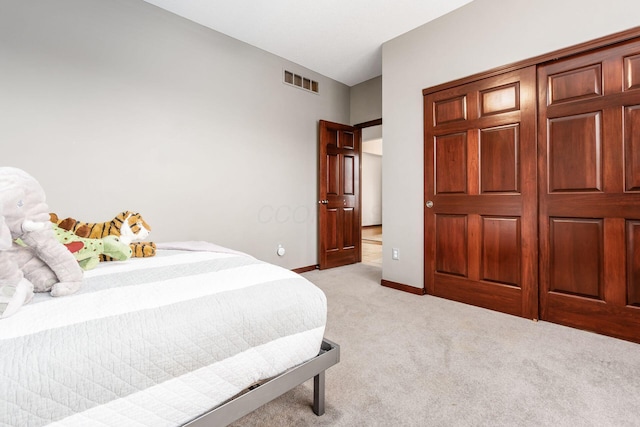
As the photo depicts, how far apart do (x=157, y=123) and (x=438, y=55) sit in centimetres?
275

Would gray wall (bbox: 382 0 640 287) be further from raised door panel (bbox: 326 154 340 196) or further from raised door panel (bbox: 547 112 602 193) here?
raised door panel (bbox: 326 154 340 196)

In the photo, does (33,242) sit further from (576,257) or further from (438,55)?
(438,55)

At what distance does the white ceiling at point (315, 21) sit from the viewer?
2637mm

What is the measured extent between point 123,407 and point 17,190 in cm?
78

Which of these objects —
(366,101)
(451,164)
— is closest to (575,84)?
(451,164)

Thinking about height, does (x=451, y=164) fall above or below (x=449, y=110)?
below

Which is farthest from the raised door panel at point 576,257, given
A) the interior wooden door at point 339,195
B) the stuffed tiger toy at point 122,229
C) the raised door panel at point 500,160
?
the stuffed tiger toy at point 122,229

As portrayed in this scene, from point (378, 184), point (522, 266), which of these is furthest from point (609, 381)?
point (378, 184)

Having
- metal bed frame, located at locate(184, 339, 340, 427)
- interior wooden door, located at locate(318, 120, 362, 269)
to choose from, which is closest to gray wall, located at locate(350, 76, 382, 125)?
interior wooden door, located at locate(318, 120, 362, 269)

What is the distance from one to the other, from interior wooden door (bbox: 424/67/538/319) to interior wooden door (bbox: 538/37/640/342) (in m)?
0.10

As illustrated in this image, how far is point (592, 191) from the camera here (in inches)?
80.9

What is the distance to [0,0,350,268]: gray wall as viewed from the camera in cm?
216

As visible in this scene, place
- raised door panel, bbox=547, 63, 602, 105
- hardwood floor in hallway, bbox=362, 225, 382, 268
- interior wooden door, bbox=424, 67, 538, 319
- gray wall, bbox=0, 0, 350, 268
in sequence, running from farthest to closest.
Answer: hardwood floor in hallway, bbox=362, 225, 382, 268 → interior wooden door, bbox=424, 67, 538, 319 → gray wall, bbox=0, 0, 350, 268 → raised door panel, bbox=547, 63, 602, 105

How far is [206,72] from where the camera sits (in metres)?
3.00
